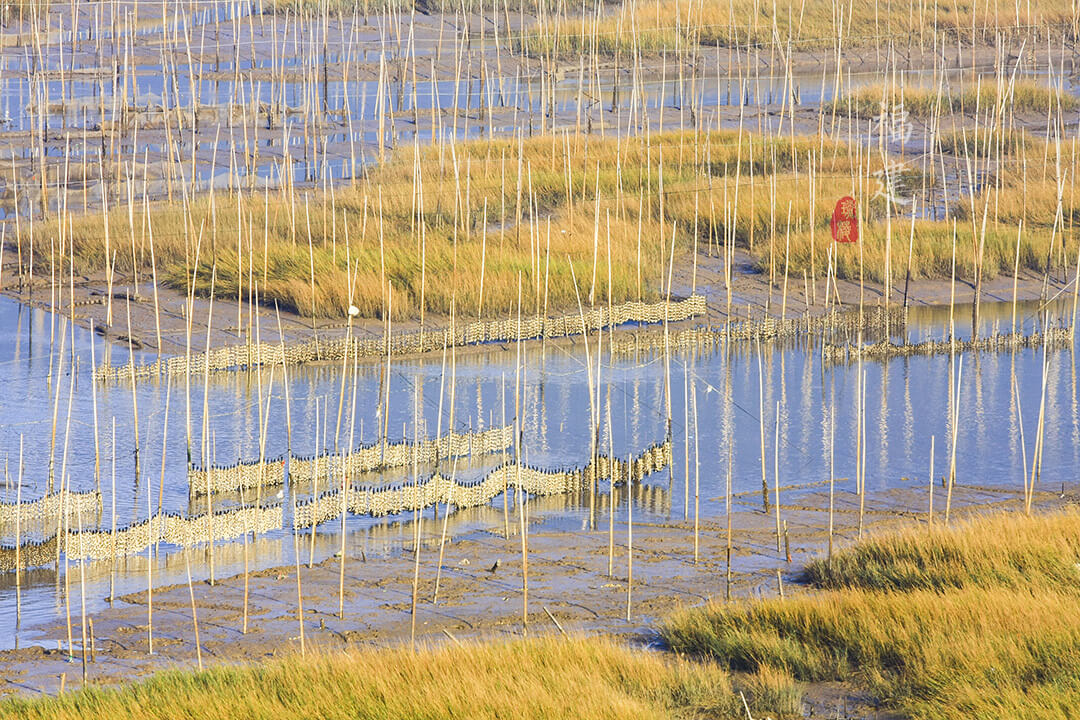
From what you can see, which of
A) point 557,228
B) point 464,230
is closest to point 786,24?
point 557,228

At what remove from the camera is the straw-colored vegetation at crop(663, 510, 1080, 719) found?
30.6 feet

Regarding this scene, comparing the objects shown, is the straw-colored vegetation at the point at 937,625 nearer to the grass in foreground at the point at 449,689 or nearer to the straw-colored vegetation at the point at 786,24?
the grass in foreground at the point at 449,689

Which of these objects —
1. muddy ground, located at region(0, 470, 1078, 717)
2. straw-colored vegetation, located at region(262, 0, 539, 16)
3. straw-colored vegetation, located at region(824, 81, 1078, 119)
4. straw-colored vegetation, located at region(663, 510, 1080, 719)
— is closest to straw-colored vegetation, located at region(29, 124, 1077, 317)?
straw-colored vegetation, located at region(824, 81, 1078, 119)

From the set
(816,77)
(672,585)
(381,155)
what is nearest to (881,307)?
(381,155)

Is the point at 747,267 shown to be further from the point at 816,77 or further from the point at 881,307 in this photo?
the point at 816,77

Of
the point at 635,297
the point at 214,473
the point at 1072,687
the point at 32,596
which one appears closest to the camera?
the point at 1072,687

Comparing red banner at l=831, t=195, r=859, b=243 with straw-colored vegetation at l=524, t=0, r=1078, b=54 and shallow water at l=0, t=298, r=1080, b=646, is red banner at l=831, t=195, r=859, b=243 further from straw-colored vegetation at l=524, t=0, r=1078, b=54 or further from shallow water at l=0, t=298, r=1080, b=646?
straw-colored vegetation at l=524, t=0, r=1078, b=54

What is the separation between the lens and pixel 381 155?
3172 cm

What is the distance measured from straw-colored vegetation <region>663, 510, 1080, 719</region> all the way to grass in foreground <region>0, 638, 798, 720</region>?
0.61 metres

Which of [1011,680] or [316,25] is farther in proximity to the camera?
[316,25]

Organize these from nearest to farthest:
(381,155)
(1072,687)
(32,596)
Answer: (1072,687), (32,596), (381,155)

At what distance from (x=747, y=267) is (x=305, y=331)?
27.3 ft

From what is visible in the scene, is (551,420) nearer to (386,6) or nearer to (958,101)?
(958,101)

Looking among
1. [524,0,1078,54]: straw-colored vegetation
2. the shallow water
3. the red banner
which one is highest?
[524,0,1078,54]: straw-colored vegetation
